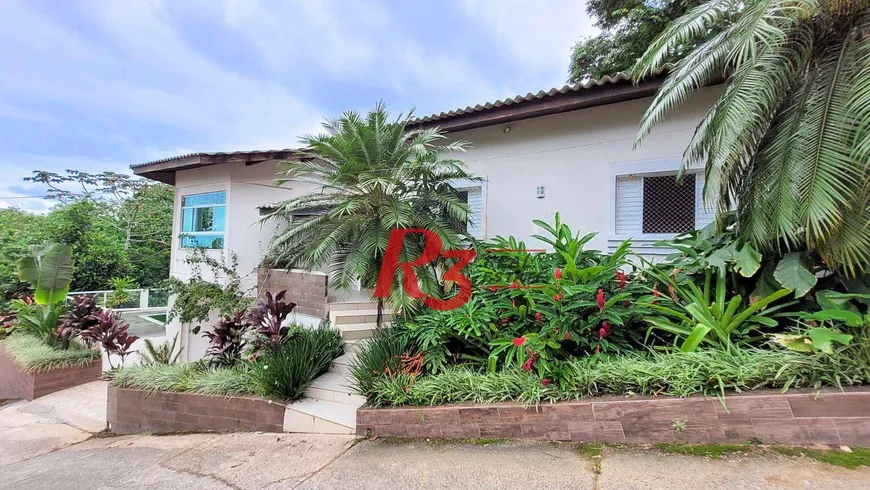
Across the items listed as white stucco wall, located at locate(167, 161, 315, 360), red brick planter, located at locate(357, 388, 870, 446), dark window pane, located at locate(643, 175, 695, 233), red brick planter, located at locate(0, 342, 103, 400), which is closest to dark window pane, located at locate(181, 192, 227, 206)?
white stucco wall, located at locate(167, 161, 315, 360)

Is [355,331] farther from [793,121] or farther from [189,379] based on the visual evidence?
[793,121]

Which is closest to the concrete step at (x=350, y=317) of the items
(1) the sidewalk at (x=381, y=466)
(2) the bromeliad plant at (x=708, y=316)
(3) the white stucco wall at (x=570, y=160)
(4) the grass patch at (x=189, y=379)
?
(4) the grass patch at (x=189, y=379)

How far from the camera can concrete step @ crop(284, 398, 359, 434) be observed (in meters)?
4.54

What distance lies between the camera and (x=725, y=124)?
373cm

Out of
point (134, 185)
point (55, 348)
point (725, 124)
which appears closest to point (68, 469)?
point (55, 348)

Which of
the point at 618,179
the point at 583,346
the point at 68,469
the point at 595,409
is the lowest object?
the point at 68,469

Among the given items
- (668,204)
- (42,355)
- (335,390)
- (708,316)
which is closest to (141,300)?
(42,355)

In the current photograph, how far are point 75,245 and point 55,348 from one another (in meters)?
8.42

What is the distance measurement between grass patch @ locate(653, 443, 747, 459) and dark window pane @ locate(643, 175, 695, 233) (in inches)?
143

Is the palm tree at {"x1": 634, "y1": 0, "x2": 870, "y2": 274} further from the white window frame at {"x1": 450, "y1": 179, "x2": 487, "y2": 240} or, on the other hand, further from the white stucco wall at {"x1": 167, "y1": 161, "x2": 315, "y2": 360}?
the white stucco wall at {"x1": 167, "y1": 161, "x2": 315, "y2": 360}

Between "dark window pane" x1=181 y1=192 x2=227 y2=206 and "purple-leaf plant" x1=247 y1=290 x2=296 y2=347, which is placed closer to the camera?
"purple-leaf plant" x1=247 y1=290 x2=296 y2=347

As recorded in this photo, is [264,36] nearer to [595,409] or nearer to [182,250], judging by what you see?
[182,250]

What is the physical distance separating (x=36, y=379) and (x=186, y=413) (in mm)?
6597

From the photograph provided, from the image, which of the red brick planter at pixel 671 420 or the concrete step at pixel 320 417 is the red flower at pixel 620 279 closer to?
the red brick planter at pixel 671 420
